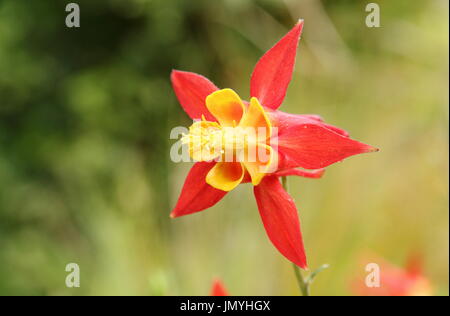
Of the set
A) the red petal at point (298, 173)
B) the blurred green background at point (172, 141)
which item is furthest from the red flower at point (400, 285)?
the blurred green background at point (172, 141)

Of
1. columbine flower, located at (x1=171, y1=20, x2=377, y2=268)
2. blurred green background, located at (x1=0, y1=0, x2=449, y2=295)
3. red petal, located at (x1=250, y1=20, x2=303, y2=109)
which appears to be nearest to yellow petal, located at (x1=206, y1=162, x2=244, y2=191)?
columbine flower, located at (x1=171, y1=20, x2=377, y2=268)

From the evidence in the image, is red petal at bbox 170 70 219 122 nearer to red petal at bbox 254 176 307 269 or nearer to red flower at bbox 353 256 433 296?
red petal at bbox 254 176 307 269

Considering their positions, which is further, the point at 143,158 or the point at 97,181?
the point at 143,158

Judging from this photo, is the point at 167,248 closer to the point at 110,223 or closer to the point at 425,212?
the point at 110,223

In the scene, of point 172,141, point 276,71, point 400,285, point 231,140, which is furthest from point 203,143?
point 172,141

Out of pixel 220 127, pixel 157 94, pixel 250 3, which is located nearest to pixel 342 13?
pixel 250 3

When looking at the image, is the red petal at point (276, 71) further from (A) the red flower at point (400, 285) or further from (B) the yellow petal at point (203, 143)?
(A) the red flower at point (400, 285)
